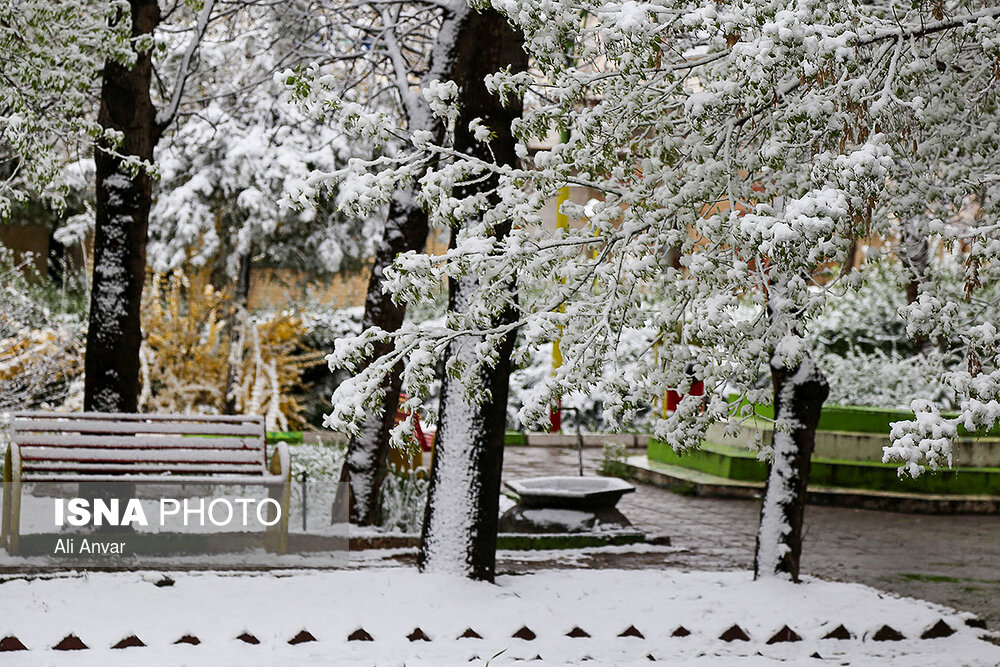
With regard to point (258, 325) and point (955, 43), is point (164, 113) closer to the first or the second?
point (955, 43)

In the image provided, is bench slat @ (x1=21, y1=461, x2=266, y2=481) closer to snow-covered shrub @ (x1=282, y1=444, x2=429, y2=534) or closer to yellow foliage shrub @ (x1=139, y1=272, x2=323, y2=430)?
snow-covered shrub @ (x1=282, y1=444, x2=429, y2=534)

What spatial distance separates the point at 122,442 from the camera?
8.30 metres

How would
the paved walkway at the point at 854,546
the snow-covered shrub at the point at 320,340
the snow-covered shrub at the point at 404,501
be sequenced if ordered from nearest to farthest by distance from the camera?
the paved walkway at the point at 854,546 → the snow-covered shrub at the point at 404,501 → the snow-covered shrub at the point at 320,340

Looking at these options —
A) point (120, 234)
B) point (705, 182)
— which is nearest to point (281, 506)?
point (120, 234)

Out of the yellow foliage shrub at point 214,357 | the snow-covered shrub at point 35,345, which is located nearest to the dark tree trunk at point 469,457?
the snow-covered shrub at point 35,345

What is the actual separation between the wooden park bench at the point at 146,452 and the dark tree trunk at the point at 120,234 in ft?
1.14

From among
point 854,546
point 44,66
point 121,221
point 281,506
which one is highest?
point 44,66

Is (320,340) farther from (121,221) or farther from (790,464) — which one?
(790,464)

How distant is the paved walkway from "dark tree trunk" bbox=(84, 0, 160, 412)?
330 cm

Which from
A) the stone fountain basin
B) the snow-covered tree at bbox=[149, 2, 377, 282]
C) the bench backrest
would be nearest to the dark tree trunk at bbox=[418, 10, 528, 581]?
the bench backrest

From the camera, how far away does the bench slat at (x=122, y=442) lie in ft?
26.6

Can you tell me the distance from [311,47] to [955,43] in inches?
311

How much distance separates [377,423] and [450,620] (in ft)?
11.2

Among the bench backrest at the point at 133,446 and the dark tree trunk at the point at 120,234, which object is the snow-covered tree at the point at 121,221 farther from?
the bench backrest at the point at 133,446
